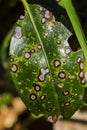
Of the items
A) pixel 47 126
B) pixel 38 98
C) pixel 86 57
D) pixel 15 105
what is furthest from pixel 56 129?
pixel 86 57

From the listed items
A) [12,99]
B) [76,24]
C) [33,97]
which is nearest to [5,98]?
[12,99]

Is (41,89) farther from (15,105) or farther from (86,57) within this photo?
(15,105)

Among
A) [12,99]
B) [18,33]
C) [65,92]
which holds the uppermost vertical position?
[18,33]

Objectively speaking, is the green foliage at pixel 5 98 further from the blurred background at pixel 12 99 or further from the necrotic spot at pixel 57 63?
the necrotic spot at pixel 57 63

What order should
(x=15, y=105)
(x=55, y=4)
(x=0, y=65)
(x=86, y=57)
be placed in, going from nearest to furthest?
(x=86, y=57) < (x=55, y=4) < (x=0, y=65) < (x=15, y=105)

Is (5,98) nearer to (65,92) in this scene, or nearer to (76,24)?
(65,92)

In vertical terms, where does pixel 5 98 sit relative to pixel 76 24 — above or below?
below

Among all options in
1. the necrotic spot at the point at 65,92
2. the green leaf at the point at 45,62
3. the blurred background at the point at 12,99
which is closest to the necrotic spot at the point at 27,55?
the green leaf at the point at 45,62

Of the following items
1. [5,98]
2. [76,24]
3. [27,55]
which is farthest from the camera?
[5,98]

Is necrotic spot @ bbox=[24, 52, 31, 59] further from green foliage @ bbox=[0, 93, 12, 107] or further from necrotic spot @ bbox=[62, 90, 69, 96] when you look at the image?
green foliage @ bbox=[0, 93, 12, 107]
